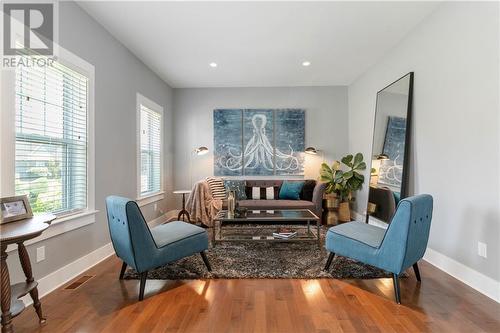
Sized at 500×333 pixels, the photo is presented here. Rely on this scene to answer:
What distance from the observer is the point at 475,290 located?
2.27 metres

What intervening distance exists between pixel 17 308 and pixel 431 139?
3880 millimetres

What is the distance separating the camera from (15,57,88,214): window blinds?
Result: 6.88 feet

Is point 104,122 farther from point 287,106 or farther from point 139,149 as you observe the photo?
point 287,106

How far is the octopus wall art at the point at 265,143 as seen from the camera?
17.8 feet

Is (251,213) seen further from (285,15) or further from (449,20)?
(449,20)

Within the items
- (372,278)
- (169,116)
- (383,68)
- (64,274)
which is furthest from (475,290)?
(169,116)

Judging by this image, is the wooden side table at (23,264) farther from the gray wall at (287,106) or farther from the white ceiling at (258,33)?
the gray wall at (287,106)

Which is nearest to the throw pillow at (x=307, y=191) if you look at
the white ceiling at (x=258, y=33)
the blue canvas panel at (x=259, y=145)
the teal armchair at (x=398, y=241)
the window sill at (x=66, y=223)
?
the blue canvas panel at (x=259, y=145)

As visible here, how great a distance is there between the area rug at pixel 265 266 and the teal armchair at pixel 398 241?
342mm

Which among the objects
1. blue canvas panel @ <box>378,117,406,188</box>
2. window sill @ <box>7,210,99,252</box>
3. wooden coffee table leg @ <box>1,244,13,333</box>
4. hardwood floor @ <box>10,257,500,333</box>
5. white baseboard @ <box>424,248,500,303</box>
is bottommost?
hardwood floor @ <box>10,257,500,333</box>

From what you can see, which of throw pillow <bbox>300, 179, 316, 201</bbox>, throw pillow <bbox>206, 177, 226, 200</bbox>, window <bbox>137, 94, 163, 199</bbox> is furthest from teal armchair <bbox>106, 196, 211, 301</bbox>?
throw pillow <bbox>300, 179, 316, 201</bbox>

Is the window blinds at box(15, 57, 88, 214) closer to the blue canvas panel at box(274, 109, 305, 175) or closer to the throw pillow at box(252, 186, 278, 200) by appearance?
the throw pillow at box(252, 186, 278, 200)

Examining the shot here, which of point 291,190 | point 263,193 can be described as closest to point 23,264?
point 263,193

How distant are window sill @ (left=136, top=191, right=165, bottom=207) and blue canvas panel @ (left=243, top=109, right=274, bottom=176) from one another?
173cm
